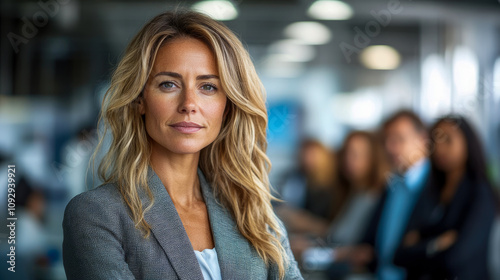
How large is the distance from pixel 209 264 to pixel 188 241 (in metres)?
0.10

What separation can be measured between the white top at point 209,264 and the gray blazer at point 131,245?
0.08 feet

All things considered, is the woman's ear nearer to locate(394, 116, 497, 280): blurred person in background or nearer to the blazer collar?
the blazer collar

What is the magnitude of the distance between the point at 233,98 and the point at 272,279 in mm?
525

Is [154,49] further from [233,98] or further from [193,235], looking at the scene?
[193,235]

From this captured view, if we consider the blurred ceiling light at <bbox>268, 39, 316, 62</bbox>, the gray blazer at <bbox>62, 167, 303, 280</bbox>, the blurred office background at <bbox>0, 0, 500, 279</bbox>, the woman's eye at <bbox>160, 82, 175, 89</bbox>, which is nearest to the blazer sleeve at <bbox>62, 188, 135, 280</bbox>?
the gray blazer at <bbox>62, 167, 303, 280</bbox>

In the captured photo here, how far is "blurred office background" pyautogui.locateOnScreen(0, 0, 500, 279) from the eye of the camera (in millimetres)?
5637

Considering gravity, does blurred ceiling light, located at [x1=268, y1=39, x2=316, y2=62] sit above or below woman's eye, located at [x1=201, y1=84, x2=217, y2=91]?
above

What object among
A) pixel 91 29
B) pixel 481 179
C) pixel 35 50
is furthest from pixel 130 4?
pixel 481 179

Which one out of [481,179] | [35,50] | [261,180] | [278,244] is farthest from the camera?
[35,50]

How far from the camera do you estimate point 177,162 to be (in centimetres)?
156

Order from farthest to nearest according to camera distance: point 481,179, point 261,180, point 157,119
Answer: point 481,179, point 261,180, point 157,119

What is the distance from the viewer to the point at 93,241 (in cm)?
131

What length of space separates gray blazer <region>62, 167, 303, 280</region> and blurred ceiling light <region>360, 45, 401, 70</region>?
465 cm

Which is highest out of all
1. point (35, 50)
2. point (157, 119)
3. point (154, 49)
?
point (35, 50)
